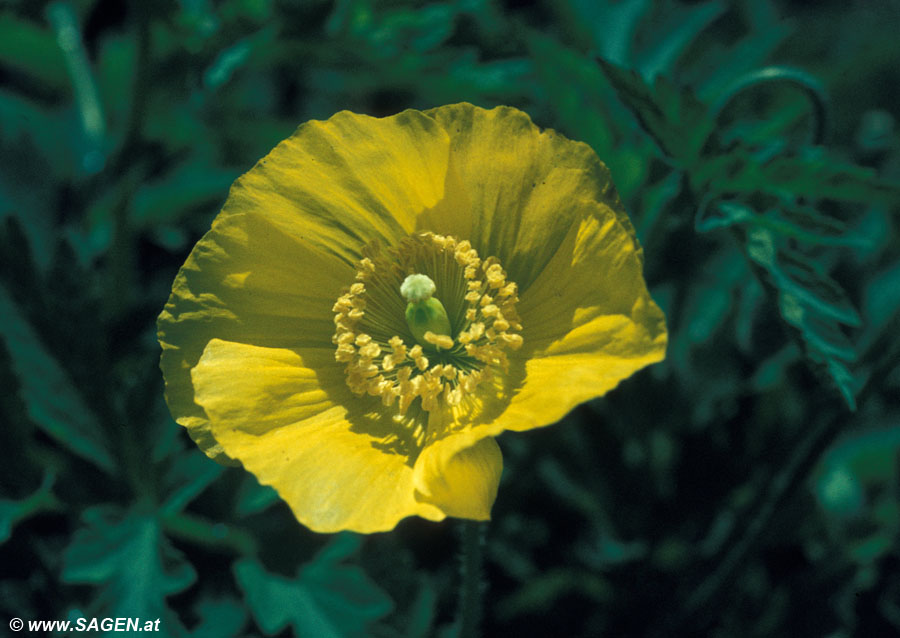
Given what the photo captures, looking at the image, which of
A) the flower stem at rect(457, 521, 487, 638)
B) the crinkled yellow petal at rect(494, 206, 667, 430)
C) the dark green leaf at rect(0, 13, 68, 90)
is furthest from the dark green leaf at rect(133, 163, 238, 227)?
the flower stem at rect(457, 521, 487, 638)

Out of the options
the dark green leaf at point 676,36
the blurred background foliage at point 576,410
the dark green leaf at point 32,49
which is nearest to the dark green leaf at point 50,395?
the blurred background foliage at point 576,410

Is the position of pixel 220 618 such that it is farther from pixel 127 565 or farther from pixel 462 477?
pixel 462 477

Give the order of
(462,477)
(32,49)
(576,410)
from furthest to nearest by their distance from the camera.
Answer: (32,49), (576,410), (462,477)

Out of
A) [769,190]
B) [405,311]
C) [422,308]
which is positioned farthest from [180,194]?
[769,190]

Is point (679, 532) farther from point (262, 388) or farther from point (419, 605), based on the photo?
point (262, 388)

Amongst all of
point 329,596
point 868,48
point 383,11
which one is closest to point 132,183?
point 383,11

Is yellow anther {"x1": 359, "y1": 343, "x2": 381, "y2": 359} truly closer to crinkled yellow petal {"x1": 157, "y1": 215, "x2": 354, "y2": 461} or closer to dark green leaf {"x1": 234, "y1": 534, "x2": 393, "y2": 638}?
crinkled yellow petal {"x1": 157, "y1": 215, "x2": 354, "y2": 461}
